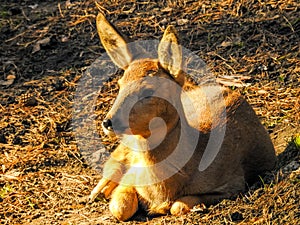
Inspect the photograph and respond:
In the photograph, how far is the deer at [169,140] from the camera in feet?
18.1

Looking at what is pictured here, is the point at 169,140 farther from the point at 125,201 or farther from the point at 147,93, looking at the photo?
the point at 125,201

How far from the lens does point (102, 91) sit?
845 centimetres

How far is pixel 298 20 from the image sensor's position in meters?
8.66

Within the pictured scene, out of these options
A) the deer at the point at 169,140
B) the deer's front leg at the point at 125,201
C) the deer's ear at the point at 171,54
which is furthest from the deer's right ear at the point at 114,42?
the deer's front leg at the point at 125,201

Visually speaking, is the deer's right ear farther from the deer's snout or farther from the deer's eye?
the deer's snout

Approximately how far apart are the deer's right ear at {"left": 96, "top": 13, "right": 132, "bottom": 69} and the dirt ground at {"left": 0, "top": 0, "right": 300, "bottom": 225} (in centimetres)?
123

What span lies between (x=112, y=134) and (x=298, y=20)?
407 centimetres

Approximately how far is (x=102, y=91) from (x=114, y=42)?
2.57 meters

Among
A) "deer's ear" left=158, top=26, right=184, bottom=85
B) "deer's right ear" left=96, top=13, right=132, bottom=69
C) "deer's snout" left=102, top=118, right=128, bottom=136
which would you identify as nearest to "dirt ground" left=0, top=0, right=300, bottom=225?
"deer's snout" left=102, top=118, right=128, bottom=136

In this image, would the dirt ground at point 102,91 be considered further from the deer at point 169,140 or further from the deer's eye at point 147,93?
the deer's eye at point 147,93

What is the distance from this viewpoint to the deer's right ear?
19.2ft

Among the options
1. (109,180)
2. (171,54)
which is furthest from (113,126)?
(109,180)

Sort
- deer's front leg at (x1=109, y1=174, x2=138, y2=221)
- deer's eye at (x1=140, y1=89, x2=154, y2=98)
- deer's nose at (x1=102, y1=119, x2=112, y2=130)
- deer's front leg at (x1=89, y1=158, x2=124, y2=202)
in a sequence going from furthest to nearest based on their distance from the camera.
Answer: deer's front leg at (x1=89, y1=158, x2=124, y2=202)
deer's front leg at (x1=109, y1=174, x2=138, y2=221)
deer's eye at (x1=140, y1=89, x2=154, y2=98)
deer's nose at (x1=102, y1=119, x2=112, y2=130)

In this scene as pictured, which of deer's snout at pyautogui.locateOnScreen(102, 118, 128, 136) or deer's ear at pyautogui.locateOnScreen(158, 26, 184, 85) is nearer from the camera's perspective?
deer's snout at pyautogui.locateOnScreen(102, 118, 128, 136)
